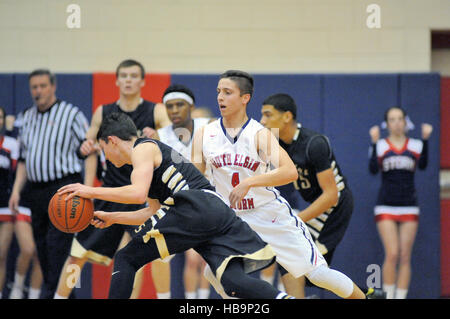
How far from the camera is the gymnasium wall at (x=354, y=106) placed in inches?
284

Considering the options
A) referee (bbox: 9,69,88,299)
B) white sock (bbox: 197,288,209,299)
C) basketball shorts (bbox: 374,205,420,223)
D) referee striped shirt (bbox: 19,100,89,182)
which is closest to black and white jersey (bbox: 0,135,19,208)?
referee (bbox: 9,69,88,299)

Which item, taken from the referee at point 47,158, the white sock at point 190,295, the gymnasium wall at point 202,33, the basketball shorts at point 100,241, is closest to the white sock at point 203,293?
the white sock at point 190,295

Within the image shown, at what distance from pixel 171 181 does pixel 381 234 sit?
10.8 ft

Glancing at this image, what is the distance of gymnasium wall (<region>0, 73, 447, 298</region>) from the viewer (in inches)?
284

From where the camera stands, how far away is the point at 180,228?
166 inches

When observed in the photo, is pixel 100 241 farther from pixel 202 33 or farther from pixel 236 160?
pixel 202 33

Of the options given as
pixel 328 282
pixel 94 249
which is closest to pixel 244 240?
pixel 328 282

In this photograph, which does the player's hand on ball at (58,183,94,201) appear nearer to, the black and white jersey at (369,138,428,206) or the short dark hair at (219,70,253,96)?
the short dark hair at (219,70,253,96)

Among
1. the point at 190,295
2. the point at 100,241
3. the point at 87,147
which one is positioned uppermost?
the point at 87,147

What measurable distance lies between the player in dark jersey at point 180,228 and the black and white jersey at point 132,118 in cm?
175

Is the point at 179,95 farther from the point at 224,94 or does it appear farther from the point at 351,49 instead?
the point at 351,49

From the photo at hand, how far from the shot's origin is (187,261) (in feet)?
23.1

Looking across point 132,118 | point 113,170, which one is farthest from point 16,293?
point 132,118

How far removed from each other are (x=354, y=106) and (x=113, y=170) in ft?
8.38
